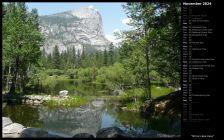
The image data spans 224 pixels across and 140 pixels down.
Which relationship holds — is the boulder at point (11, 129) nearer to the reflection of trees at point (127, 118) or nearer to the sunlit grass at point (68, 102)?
the reflection of trees at point (127, 118)

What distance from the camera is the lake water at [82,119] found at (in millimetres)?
24516

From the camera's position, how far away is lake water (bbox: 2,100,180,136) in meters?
24.5

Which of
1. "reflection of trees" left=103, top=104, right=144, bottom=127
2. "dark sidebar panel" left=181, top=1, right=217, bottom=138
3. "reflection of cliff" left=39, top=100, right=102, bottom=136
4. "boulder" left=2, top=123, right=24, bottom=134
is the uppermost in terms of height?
"dark sidebar panel" left=181, top=1, right=217, bottom=138

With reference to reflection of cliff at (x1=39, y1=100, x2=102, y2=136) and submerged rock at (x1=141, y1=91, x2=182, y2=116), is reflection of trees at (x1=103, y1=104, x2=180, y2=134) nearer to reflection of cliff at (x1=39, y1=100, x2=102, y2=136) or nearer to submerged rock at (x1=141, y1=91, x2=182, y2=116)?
submerged rock at (x1=141, y1=91, x2=182, y2=116)

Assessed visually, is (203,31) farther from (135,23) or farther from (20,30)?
(20,30)

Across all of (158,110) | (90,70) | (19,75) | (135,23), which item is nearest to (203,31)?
(158,110)

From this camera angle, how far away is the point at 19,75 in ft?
182

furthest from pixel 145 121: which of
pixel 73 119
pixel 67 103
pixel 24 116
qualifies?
pixel 67 103

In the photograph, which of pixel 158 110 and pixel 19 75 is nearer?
pixel 158 110

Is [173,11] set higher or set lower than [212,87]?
higher

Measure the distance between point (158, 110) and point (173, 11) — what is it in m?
7.97

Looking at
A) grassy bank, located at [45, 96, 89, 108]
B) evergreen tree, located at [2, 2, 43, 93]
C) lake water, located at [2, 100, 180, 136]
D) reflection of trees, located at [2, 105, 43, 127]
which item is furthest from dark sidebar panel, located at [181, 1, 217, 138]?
evergreen tree, located at [2, 2, 43, 93]

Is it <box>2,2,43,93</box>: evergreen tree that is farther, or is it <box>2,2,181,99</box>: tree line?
<box>2,2,43,93</box>: evergreen tree

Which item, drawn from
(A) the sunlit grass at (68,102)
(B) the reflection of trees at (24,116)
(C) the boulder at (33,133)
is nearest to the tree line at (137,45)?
(A) the sunlit grass at (68,102)
